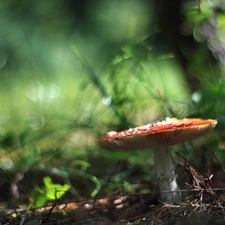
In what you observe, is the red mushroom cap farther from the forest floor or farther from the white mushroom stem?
the forest floor

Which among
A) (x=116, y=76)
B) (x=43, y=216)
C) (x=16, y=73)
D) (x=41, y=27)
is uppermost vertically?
(x=41, y=27)

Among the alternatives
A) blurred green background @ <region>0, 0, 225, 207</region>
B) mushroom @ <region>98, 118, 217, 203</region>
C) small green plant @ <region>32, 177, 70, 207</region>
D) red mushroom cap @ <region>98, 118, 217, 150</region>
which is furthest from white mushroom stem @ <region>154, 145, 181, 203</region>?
small green plant @ <region>32, 177, 70, 207</region>

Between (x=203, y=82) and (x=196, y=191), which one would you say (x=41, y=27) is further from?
(x=203, y=82)

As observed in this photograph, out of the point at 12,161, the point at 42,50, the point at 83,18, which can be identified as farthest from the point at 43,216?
the point at 12,161

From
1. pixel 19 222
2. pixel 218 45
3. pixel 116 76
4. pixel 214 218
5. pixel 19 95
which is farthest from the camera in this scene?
pixel 218 45

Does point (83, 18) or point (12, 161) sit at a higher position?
Result: point (83, 18)

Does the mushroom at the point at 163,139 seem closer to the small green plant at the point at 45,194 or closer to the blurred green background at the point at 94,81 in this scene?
the blurred green background at the point at 94,81
